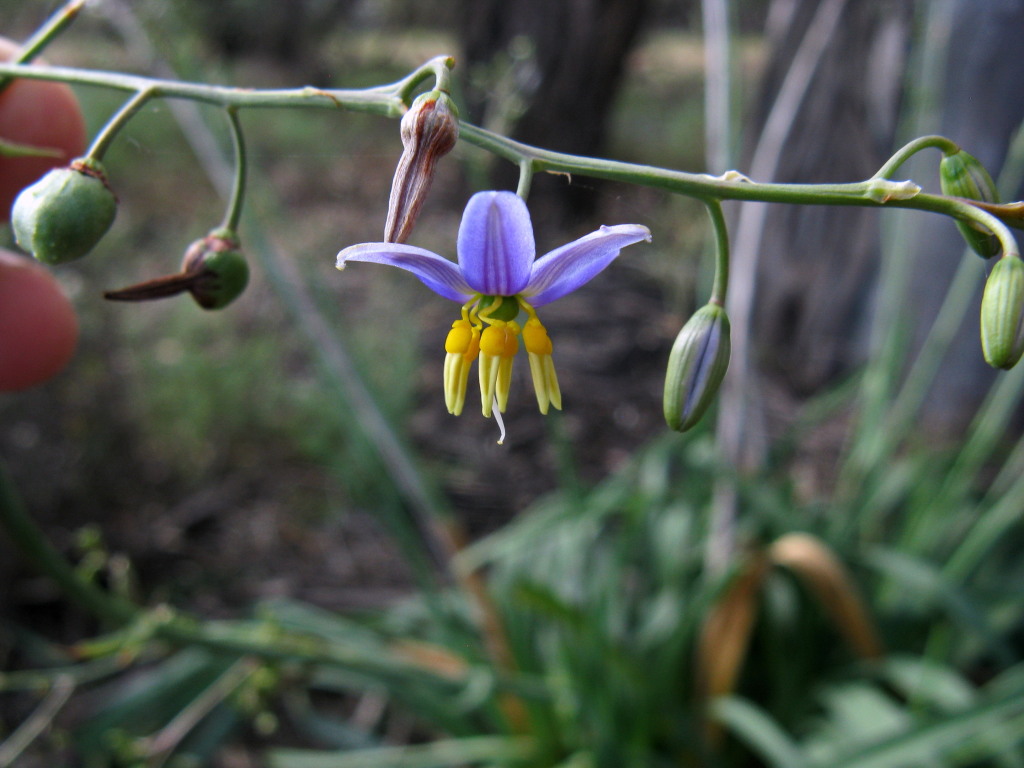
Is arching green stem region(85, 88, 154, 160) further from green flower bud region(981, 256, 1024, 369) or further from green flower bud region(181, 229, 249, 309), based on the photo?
green flower bud region(981, 256, 1024, 369)

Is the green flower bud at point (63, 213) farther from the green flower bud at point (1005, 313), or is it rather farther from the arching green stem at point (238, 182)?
the green flower bud at point (1005, 313)

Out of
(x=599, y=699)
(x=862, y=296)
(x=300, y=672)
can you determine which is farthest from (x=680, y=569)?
(x=862, y=296)

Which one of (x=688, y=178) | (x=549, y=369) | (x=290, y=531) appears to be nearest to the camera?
(x=688, y=178)

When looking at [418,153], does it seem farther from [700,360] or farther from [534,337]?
[700,360]

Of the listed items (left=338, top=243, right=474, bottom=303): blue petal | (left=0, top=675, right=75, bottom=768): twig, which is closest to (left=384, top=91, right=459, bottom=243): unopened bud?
(left=338, top=243, right=474, bottom=303): blue petal

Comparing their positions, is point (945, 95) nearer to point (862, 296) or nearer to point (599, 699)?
point (862, 296)

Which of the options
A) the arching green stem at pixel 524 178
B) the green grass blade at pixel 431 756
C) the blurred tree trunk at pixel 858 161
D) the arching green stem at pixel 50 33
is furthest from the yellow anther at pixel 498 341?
the blurred tree trunk at pixel 858 161
